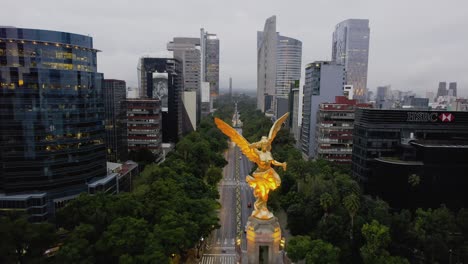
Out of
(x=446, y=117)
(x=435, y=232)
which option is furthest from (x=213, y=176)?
(x=446, y=117)

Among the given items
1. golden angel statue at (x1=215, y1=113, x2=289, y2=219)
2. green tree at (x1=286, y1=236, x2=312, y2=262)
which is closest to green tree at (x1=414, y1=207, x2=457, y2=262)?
green tree at (x1=286, y1=236, x2=312, y2=262)

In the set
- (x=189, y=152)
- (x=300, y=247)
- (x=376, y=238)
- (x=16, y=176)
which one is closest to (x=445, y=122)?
(x=376, y=238)

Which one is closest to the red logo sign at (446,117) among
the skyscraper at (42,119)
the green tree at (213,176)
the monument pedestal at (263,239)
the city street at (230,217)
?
the city street at (230,217)

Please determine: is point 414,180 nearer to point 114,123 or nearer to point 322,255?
point 322,255

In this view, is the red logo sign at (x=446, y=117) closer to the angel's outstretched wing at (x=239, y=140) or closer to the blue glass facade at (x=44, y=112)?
the angel's outstretched wing at (x=239, y=140)

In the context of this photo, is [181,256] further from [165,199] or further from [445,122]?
[445,122]

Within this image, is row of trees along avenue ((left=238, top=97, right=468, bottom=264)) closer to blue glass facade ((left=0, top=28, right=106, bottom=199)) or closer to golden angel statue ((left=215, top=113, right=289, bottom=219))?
golden angel statue ((left=215, top=113, right=289, bottom=219))
